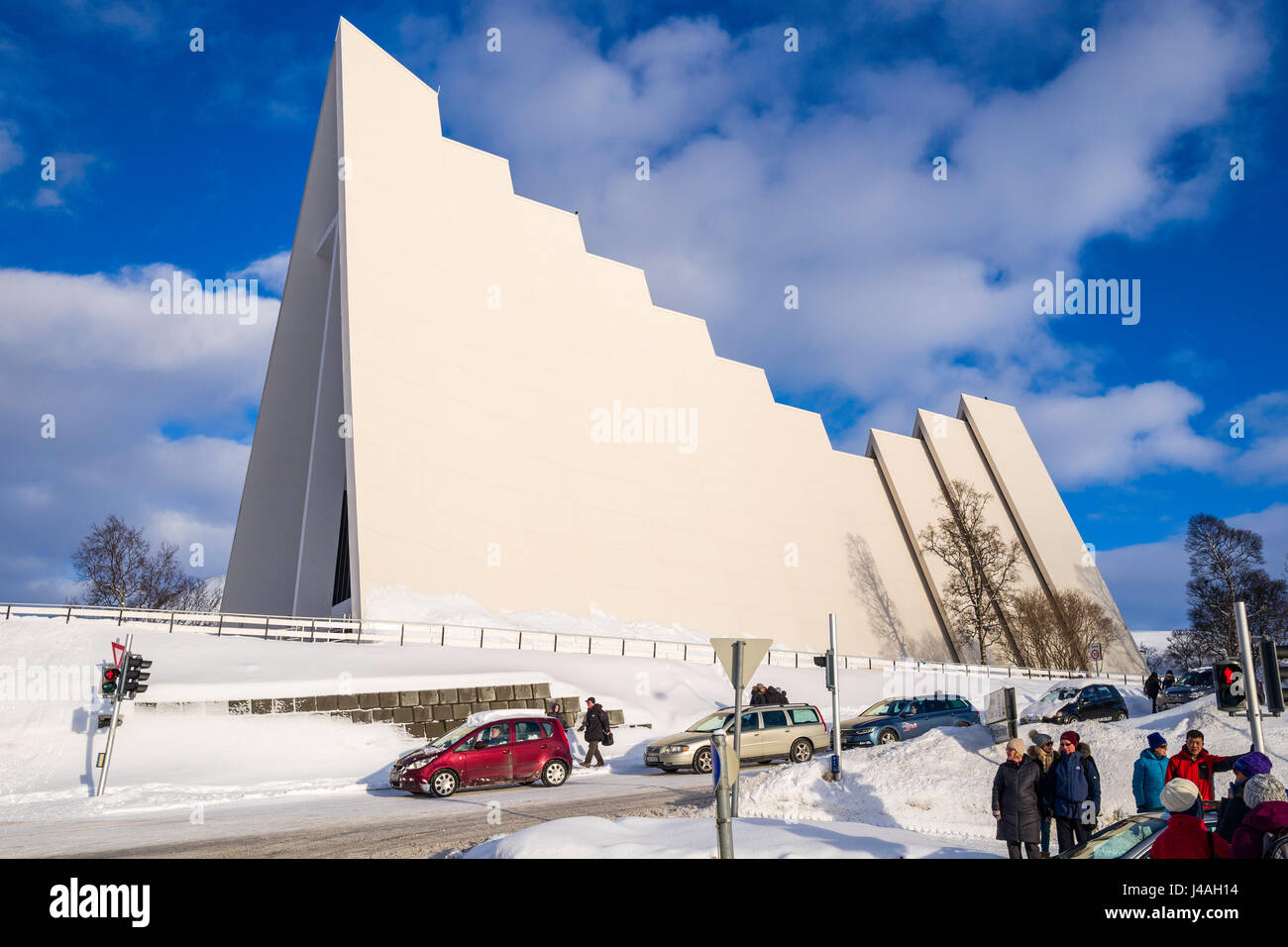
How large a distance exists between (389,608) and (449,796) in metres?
12.4

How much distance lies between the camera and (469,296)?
3300cm

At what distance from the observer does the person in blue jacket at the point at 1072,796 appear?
8.51 metres

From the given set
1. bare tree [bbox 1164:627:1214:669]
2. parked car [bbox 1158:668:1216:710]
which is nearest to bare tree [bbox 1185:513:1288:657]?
bare tree [bbox 1164:627:1214:669]

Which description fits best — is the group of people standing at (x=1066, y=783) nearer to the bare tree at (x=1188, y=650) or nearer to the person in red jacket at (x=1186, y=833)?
the person in red jacket at (x=1186, y=833)

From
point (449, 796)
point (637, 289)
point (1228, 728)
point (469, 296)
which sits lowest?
point (449, 796)

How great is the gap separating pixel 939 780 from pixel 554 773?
23.9 feet

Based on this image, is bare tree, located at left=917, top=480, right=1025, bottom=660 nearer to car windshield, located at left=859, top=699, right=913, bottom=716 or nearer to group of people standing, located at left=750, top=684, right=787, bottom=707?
group of people standing, located at left=750, top=684, right=787, bottom=707

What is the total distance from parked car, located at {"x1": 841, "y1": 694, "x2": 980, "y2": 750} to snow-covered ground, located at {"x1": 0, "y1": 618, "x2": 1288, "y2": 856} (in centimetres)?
234

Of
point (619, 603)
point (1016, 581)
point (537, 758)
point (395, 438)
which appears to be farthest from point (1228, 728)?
point (1016, 581)

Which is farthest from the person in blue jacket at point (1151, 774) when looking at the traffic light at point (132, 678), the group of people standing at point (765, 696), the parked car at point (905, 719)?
the traffic light at point (132, 678)

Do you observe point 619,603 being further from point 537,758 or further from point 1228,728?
point 1228,728

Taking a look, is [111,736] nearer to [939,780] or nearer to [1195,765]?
[939,780]

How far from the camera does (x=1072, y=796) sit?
848 cm
